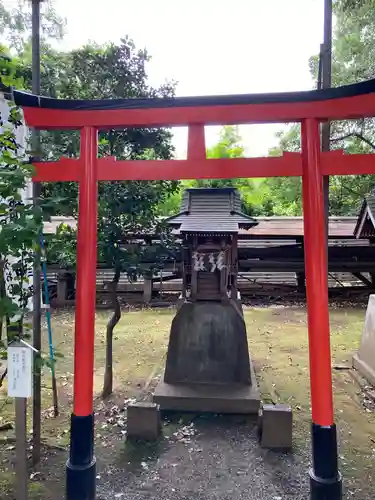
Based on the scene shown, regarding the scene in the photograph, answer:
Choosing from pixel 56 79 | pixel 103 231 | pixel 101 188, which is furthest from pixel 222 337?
pixel 56 79

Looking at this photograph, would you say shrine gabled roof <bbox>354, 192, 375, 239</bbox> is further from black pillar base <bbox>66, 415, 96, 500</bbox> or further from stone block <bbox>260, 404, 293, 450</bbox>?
black pillar base <bbox>66, 415, 96, 500</bbox>

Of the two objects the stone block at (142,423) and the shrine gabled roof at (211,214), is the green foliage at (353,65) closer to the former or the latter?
the shrine gabled roof at (211,214)

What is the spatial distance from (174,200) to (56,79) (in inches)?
437

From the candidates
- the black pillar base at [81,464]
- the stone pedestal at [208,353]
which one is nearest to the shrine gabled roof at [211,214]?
the stone pedestal at [208,353]

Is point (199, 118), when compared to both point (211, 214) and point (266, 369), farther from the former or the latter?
point (266, 369)

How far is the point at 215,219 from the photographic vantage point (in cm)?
638

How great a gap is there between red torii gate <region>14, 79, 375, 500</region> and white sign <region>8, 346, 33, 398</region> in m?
0.66

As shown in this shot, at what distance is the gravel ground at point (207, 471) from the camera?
369 cm

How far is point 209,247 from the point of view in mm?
6211

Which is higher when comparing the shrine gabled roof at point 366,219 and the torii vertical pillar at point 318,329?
the shrine gabled roof at point 366,219

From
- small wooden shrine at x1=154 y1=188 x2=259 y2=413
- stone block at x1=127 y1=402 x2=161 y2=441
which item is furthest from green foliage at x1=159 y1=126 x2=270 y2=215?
stone block at x1=127 y1=402 x2=161 y2=441

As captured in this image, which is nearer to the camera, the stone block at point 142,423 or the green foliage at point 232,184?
the stone block at point 142,423

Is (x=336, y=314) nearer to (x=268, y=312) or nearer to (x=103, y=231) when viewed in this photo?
(x=268, y=312)

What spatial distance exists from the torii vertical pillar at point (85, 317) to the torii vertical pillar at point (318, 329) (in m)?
1.86
